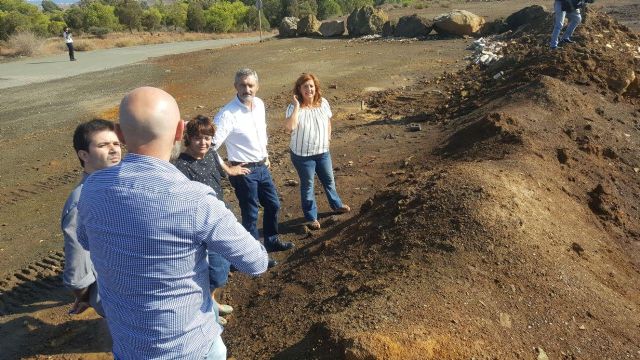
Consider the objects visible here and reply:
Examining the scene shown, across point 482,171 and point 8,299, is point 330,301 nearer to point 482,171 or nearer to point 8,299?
point 482,171

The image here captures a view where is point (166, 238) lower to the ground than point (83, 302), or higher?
higher

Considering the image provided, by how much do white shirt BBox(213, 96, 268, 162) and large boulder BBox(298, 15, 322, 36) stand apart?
83.9 feet

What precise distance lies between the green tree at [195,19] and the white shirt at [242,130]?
3792cm

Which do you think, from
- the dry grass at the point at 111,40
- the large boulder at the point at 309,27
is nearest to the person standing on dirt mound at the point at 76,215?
the large boulder at the point at 309,27

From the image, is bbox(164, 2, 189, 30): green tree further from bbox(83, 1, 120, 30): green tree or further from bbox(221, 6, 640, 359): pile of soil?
bbox(221, 6, 640, 359): pile of soil

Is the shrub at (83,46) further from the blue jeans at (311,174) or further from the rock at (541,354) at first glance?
the rock at (541,354)

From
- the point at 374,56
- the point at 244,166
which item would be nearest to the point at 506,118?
the point at 244,166

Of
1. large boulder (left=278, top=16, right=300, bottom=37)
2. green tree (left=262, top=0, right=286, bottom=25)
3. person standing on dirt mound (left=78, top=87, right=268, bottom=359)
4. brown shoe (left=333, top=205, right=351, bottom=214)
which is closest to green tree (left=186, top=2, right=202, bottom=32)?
green tree (left=262, top=0, right=286, bottom=25)

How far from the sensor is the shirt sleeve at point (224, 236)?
175 cm

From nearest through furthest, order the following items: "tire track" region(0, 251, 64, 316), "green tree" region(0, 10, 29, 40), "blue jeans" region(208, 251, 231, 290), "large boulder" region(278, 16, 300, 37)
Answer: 1. "blue jeans" region(208, 251, 231, 290)
2. "tire track" region(0, 251, 64, 316)
3. "large boulder" region(278, 16, 300, 37)
4. "green tree" region(0, 10, 29, 40)

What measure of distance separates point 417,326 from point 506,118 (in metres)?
4.45

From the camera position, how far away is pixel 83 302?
3168mm

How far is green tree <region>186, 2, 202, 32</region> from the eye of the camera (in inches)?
1550

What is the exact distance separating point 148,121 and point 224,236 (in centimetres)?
46
